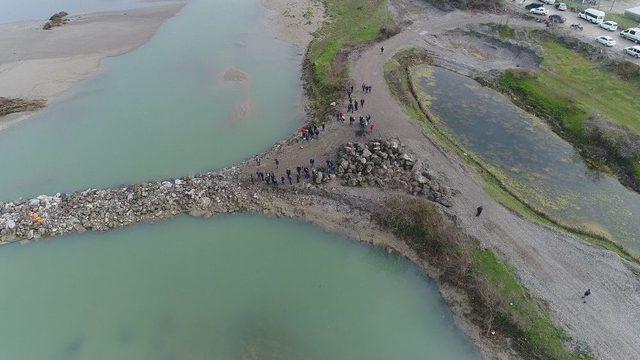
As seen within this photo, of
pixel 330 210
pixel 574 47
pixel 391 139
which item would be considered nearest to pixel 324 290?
pixel 330 210

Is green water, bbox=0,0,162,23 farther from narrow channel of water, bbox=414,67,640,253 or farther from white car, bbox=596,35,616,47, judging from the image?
white car, bbox=596,35,616,47

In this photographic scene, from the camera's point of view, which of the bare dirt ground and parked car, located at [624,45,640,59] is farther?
parked car, located at [624,45,640,59]

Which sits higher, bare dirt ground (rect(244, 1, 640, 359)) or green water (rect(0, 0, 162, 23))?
green water (rect(0, 0, 162, 23))

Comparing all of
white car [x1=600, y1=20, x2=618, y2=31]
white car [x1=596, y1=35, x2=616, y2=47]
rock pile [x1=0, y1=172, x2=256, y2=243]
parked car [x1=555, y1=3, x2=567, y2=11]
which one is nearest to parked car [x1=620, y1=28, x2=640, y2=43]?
white car [x1=600, y1=20, x2=618, y2=31]

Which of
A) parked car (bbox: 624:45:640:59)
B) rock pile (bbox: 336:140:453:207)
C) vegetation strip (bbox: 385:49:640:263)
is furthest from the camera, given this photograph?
parked car (bbox: 624:45:640:59)

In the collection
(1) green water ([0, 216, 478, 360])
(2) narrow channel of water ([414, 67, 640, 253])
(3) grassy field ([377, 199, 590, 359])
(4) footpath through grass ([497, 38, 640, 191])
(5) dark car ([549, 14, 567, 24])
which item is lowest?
(1) green water ([0, 216, 478, 360])

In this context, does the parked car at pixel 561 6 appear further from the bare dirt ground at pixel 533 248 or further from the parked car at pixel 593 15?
the bare dirt ground at pixel 533 248

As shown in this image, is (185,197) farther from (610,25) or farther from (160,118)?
(610,25)

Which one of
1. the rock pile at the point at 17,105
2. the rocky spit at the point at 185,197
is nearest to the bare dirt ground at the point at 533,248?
the rocky spit at the point at 185,197
